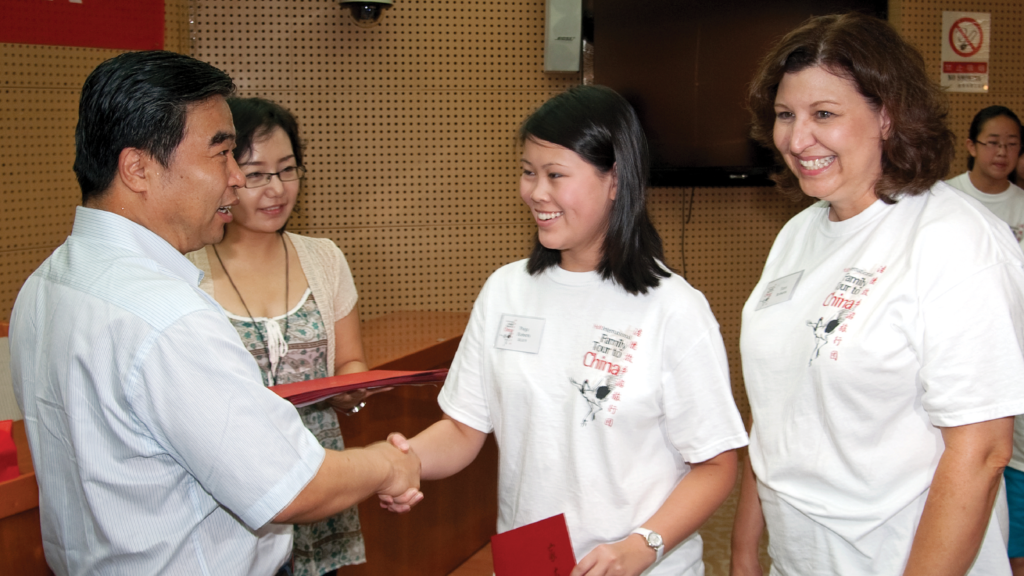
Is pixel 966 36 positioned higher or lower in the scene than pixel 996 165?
higher

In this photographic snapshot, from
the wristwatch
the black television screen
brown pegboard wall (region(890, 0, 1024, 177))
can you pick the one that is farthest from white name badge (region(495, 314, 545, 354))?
brown pegboard wall (region(890, 0, 1024, 177))

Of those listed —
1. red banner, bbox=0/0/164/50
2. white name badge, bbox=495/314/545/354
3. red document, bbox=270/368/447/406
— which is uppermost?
red banner, bbox=0/0/164/50

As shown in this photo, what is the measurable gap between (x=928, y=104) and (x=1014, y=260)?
368 mm

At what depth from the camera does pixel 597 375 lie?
1.66m

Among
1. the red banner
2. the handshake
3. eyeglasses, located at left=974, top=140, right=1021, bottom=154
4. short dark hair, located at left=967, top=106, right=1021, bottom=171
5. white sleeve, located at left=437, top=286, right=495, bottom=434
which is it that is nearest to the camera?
the handshake

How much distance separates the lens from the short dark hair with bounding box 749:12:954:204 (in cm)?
152

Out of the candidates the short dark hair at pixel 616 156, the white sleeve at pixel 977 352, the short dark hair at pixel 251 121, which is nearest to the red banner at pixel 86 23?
the short dark hair at pixel 251 121

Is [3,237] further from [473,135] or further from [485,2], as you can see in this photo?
[485,2]

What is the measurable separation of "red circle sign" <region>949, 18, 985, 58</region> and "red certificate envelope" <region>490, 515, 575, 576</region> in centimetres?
477

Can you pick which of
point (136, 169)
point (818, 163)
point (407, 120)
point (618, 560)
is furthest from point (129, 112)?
point (407, 120)

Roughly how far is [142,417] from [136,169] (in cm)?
44

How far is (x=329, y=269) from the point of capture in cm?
260

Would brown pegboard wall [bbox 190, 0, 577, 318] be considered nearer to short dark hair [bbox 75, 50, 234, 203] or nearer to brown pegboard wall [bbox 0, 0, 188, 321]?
brown pegboard wall [bbox 0, 0, 188, 321]

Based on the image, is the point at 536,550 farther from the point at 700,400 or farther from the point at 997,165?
the point at 997,165
